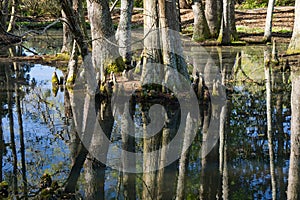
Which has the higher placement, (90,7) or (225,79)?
(90,7)

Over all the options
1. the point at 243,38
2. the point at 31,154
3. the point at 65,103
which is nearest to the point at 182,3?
the point at 243,38

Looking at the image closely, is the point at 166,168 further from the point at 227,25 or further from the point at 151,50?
the point at 227,25

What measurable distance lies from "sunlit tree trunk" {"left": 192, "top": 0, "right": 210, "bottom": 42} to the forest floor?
7.22ft

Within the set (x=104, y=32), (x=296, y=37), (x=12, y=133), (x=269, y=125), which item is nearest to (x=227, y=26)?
(x=296, y=37)

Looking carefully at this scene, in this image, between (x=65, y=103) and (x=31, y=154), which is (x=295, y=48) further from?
(x=31, y=154)

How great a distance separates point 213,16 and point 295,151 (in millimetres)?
18269

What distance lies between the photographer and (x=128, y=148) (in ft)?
30.9

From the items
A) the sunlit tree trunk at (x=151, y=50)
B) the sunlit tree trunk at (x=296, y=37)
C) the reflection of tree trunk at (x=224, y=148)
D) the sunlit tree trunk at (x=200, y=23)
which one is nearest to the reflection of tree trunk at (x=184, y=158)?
the reflection of tree trunk at (x=224, y=148)

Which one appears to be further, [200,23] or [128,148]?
[200,23]

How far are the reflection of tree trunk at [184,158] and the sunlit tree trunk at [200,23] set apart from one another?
15.1 metres

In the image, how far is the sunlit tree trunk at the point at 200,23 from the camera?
83.8 feet

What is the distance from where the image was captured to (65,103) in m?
12.9

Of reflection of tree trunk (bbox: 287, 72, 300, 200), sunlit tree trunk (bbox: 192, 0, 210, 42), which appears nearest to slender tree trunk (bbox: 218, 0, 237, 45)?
sunlit tree trunk (bbox: 192, 0, 210, 42)

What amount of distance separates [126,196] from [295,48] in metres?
14.6
